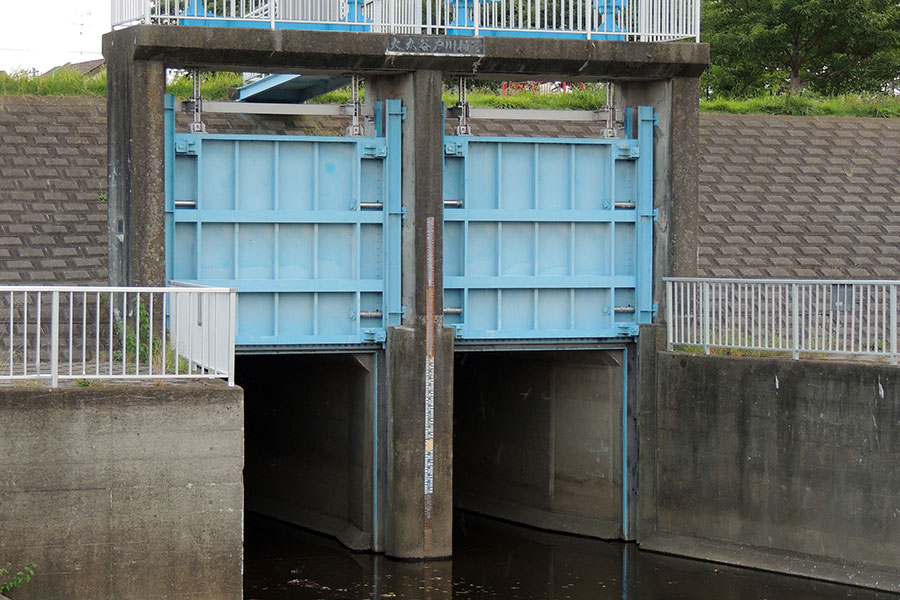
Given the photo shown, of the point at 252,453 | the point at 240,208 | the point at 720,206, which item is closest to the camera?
the point at 240,208

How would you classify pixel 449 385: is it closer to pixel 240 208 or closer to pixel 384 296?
pixel 384 296

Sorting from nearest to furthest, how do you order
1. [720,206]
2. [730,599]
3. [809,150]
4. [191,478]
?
[191,478] < [730,599] < [720,206] < [809,150]

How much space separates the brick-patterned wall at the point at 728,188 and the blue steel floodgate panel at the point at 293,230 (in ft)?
8.79

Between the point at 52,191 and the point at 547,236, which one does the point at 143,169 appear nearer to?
the point at 52,191

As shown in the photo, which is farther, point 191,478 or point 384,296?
point 384,296

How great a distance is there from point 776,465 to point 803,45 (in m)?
25.0

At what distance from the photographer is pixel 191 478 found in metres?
11.2

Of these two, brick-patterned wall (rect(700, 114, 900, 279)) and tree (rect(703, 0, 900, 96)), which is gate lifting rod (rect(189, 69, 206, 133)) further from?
tree (rect(703, 0, 900, 96))

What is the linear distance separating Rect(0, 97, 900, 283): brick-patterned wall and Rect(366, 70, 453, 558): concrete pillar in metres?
4.40

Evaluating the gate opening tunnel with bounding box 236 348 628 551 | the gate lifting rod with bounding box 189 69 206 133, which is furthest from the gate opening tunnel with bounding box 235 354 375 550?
the gate lifting rod with bounding box 189 69 206 133

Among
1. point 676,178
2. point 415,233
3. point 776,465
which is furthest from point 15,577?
point 676,178

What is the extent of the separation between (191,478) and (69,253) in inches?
267

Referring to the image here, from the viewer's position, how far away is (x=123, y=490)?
36.2 ft

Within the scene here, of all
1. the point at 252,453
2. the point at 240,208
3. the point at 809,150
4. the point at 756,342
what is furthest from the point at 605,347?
the point at 809,150
